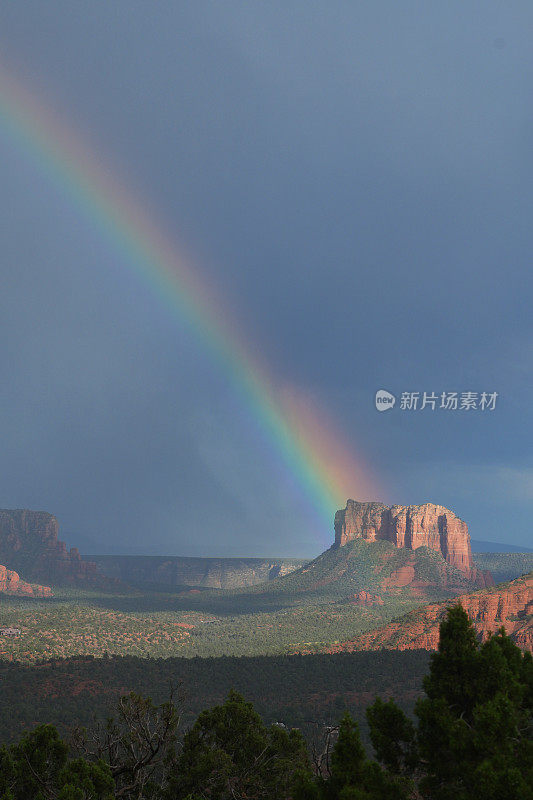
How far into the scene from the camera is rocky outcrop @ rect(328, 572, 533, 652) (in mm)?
102812

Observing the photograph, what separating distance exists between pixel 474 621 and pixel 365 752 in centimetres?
10190

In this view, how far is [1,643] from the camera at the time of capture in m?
113

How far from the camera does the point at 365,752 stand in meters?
17.8

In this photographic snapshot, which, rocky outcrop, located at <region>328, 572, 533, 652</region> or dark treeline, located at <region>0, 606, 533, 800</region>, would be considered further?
rocky outcrop, located at <region>328, 572, 533, 652</region>

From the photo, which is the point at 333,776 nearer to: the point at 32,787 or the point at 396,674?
the point at 32,787

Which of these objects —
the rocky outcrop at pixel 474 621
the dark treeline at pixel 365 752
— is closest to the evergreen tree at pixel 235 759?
the dark treeline at pixel 365 752

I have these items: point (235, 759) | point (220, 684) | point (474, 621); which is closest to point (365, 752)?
point (235, 759)

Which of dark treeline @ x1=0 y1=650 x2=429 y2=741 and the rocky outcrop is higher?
the rocky outcrop

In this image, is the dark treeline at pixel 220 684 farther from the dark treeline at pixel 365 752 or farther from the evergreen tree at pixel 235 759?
the dark treeline at pixel 365 752

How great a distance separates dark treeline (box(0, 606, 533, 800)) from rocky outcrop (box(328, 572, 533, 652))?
85341mm

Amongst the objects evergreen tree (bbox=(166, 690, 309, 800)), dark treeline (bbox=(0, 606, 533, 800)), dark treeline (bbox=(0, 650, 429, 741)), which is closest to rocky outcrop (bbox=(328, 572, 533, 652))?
dark treeline (bbox=(0, 650, 429, 741))

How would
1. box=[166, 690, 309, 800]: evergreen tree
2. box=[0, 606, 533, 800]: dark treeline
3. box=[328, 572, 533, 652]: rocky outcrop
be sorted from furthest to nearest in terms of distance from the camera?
box=[328, 572, 533, 652]: rocky outcrop, box=[166, 690, 309, 800]: evergreen tree, box=[0, 606, 533, 800]: dark treeline

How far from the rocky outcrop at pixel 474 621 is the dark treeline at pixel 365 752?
8534 centimetres

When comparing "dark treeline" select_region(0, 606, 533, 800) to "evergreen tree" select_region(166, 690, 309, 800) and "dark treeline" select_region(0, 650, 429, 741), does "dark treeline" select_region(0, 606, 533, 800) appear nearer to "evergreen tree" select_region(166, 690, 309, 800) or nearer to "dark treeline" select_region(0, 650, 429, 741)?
"evergreen tree" select_region(166, 690, 309, 800)
